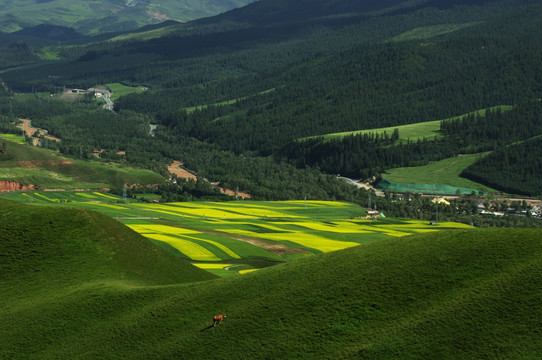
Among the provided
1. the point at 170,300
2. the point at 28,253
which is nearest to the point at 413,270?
the point at 170,300

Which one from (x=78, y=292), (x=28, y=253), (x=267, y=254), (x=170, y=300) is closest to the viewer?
(x=170, y=300)

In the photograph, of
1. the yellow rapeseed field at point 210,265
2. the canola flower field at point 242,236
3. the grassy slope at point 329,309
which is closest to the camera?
the grassy slope at point 329,309

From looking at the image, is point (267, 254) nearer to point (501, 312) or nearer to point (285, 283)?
point (285, 283)

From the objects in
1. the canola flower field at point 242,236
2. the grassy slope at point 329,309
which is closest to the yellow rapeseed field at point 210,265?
the canola flower field at point 242,236

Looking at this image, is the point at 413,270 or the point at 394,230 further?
the point at 394,230

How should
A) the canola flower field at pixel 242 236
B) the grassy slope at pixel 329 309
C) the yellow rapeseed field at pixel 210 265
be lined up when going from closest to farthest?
the grassy slope at pixel 329 309, the yellow rapeseed field at pixel 210 265, the canola flower field at pixel 242 236

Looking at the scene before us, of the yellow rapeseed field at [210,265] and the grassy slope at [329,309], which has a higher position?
the grassy slope at [329,309]

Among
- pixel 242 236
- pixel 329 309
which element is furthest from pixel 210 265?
pixel 329 309

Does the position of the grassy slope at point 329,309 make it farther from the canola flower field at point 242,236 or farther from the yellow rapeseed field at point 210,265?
the canola flower field at point 242,236
